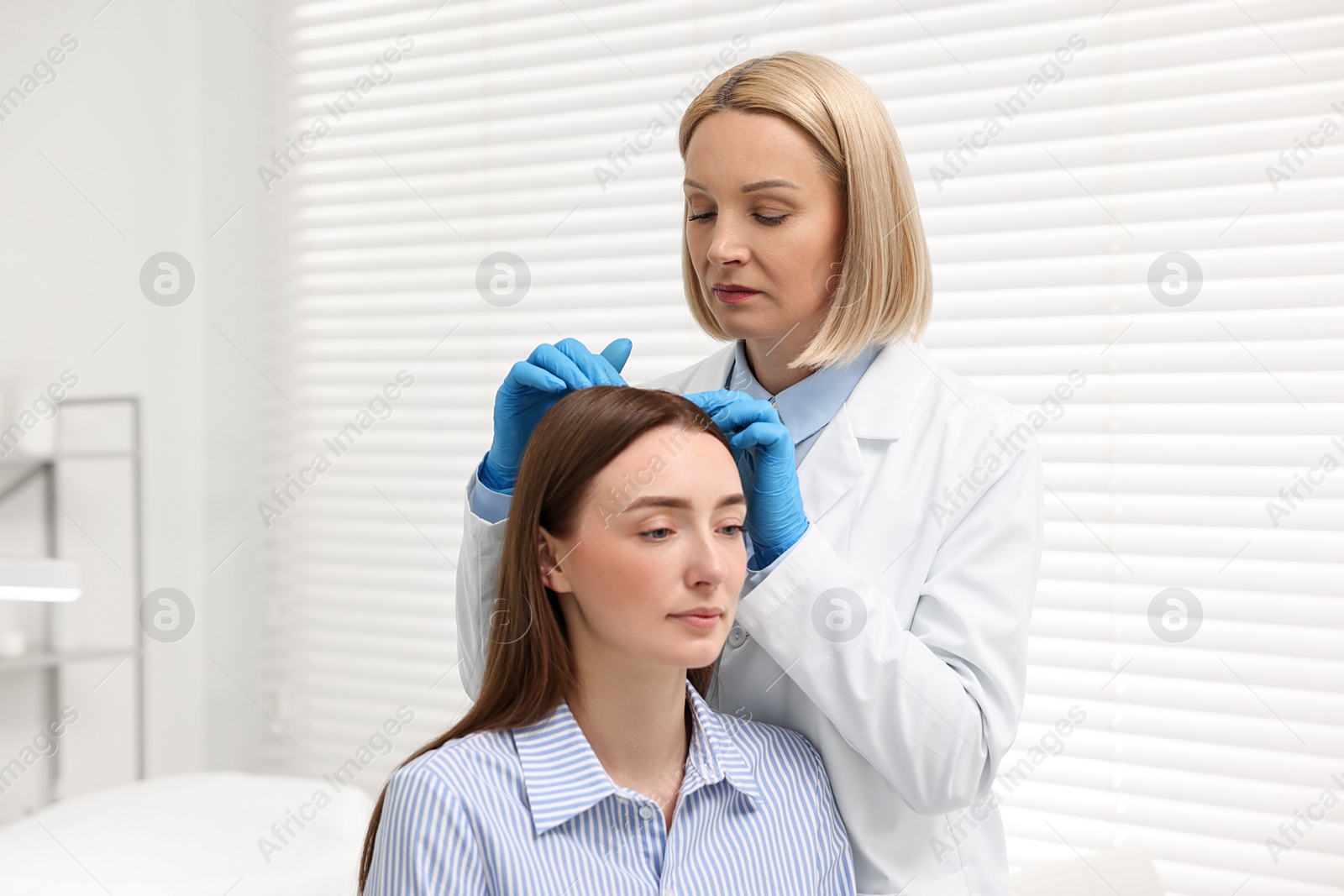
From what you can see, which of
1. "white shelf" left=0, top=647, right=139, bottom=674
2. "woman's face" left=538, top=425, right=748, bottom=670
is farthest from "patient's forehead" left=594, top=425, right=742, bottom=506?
"white shelf" left=0, top=647, right=139, bottom=674

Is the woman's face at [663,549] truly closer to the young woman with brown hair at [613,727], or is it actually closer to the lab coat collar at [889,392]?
the young woman with brown hair at [613,727]

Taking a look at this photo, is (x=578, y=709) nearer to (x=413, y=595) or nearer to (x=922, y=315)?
(x=922, y=315)

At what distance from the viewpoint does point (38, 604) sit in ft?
8.72

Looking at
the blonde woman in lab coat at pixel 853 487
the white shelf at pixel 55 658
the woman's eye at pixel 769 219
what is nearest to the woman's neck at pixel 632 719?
the blonde woman in lab coat at pixel 853 487

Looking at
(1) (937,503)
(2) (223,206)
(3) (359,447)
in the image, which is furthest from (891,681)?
(2) (223,206)

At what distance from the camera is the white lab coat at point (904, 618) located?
3.55ft

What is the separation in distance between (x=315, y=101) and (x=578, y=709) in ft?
7.75

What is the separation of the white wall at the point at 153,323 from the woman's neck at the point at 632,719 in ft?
6.80

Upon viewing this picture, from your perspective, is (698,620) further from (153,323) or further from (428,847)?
(153,323)

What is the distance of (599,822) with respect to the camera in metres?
1.07

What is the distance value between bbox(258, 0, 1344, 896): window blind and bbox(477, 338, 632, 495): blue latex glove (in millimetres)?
1109

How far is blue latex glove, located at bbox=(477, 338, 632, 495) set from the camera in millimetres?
1188

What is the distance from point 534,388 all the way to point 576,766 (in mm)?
403

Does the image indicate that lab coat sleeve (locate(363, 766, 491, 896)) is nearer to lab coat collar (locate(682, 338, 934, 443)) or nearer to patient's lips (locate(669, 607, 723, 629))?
patient's lips (locate(669, 607, 723, 629))
